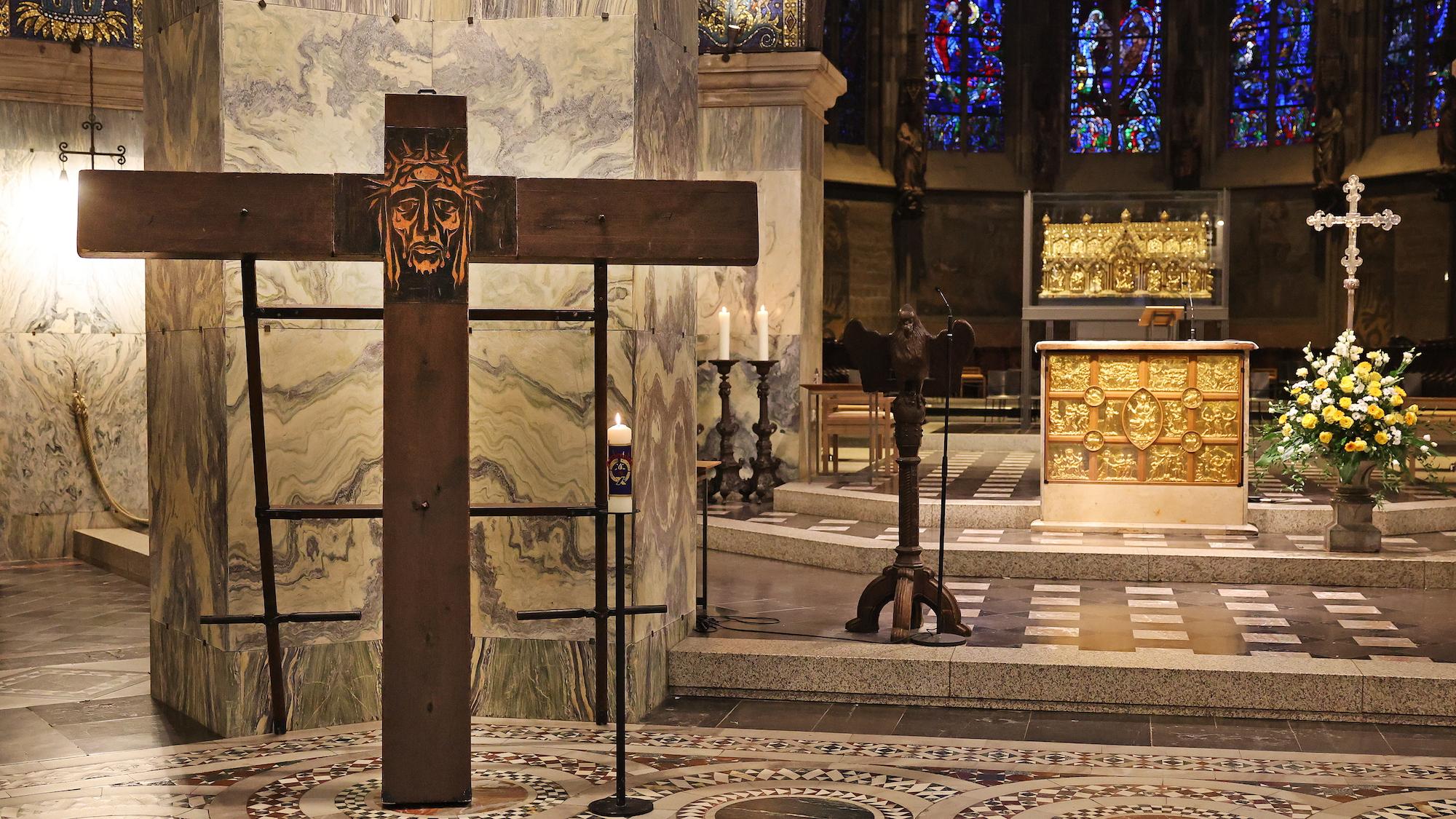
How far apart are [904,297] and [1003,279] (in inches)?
59.4

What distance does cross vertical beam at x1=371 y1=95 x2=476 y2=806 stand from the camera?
3855 millimetres

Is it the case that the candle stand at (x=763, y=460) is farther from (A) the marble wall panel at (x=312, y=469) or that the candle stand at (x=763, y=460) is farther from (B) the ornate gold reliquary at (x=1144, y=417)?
(A) the marble wall panel at (x=312, y=469)

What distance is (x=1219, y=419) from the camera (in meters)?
8.56

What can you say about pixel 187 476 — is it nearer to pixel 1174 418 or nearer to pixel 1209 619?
pixel 1209 619

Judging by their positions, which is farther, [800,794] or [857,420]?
[857,420]

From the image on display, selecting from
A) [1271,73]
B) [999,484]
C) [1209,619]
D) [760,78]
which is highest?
[1271,73]

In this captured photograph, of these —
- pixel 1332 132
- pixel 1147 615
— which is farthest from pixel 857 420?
pixel 1332 132

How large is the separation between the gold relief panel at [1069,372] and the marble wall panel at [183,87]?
204 inches

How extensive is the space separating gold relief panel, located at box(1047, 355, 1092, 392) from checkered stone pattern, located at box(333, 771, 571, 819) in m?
5.14

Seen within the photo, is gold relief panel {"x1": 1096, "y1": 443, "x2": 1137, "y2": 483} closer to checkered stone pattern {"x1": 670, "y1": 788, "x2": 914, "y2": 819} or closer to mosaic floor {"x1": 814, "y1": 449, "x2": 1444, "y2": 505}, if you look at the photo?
mosaic floor {"x1": 814, "y1": 449, "x2": 1444, "y2": 505}

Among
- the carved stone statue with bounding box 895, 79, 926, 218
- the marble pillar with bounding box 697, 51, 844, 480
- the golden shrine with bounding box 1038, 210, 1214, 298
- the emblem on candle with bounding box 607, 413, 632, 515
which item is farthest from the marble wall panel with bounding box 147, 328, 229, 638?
the carved stone statue with bounding box 895, 79, 926, 218

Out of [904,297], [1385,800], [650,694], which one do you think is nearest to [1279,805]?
[1385,800]

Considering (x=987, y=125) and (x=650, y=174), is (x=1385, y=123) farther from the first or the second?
(x=650, y=174)

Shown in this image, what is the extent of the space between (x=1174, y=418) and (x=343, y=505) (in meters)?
5.46
